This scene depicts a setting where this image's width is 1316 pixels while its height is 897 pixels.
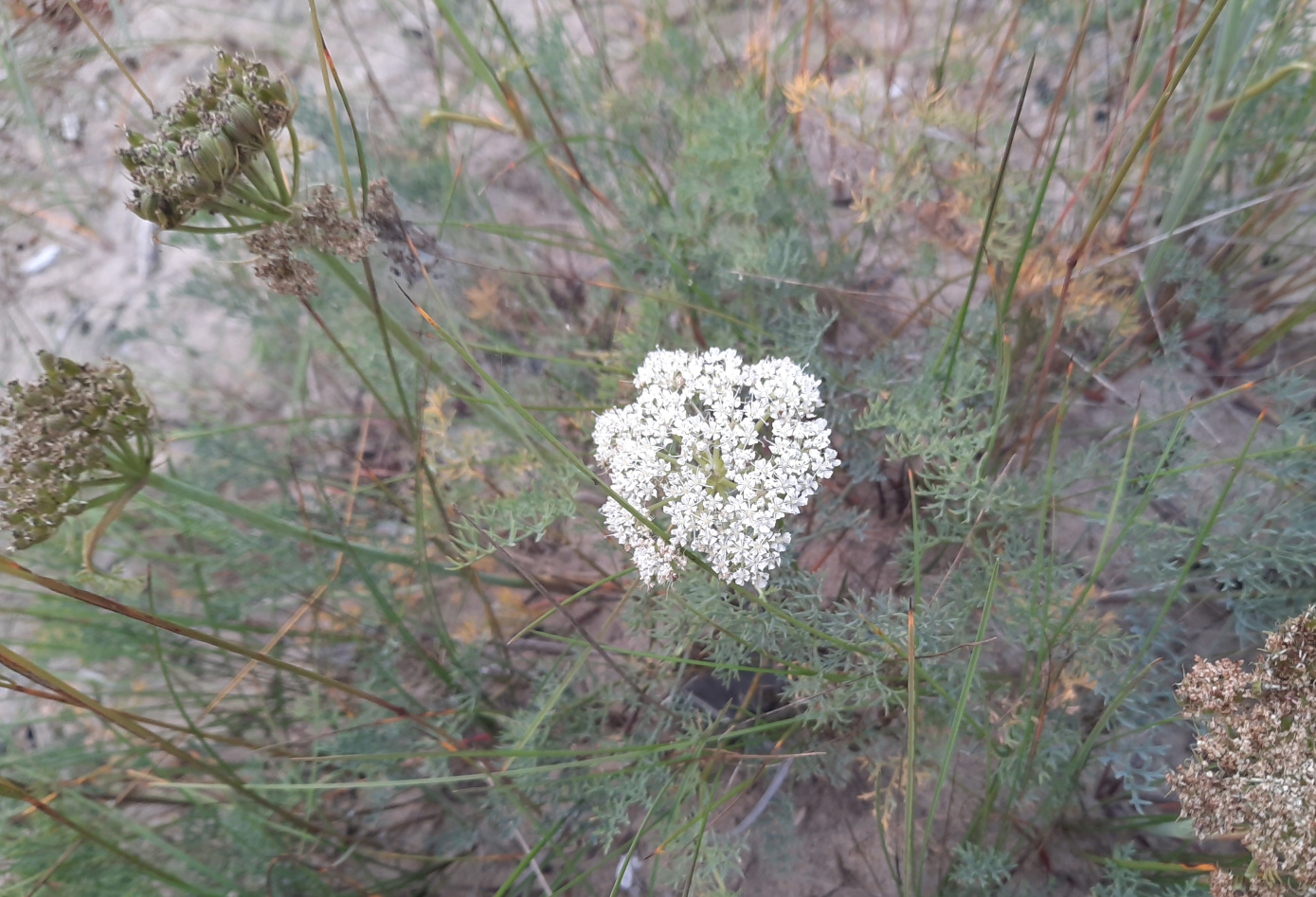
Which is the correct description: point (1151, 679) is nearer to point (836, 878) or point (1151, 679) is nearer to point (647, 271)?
point (836, 878)

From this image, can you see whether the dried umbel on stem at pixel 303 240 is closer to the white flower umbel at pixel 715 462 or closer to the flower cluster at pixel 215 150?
the flower cluster at pixel 215 150

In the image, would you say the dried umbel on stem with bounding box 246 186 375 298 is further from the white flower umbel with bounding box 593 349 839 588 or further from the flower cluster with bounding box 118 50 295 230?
the white flower umbel with bounding box 593 349 839 588

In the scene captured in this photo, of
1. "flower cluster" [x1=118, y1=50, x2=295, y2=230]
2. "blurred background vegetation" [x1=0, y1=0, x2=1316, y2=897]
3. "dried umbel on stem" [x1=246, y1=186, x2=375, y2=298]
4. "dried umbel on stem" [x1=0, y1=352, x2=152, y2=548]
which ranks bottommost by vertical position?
"blurred background vegetation" [x1=0, y1=0, x2=1316, y2=897]

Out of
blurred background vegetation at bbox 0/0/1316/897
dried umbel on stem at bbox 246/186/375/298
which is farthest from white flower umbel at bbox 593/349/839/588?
dried umbel on stem at bbox 246/186/375/298

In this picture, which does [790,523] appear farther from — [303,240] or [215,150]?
[215,150]

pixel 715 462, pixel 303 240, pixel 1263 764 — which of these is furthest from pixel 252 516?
pixel 1263 764

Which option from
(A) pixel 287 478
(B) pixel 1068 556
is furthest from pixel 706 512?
(A) pixel 287 478
